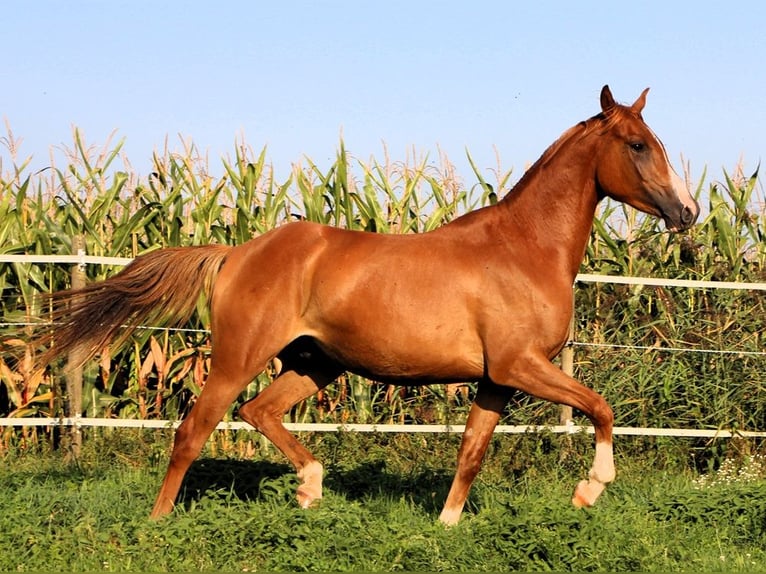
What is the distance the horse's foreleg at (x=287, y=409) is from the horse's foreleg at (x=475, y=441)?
790 mm

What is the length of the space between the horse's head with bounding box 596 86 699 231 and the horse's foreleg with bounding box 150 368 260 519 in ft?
7.96

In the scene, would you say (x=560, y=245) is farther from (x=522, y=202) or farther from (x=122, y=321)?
(x=122, y=321)

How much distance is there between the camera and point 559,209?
591cm

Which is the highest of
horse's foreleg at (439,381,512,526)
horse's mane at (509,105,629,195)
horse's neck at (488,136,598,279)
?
horse's mane at (509,105,629,195)

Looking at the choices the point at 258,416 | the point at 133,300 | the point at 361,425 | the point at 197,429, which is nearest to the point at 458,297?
the point at 258,416

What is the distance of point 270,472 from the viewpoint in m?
6.80

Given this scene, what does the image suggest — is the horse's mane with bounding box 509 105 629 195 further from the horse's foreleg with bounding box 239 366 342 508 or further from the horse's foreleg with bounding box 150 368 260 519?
the horse's foreleg with bounding box 150 368 260 519

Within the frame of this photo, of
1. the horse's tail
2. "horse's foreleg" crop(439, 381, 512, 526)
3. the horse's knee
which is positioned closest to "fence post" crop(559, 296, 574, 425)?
"horse's foreleg" crop(439, 381, 512, 526)

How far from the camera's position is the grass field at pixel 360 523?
495 centimetres

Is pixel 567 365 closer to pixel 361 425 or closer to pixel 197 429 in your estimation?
pixel 361 425

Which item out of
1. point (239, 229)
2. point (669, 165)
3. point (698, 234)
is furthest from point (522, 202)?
point (698, 234)

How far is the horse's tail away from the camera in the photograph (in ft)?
20.6

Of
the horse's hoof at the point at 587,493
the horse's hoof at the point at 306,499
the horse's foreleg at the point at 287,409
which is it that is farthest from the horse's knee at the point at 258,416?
the horse's hoof at the point at 587,493

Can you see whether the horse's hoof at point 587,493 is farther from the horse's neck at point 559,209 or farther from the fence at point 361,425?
the fence at point 361,425
